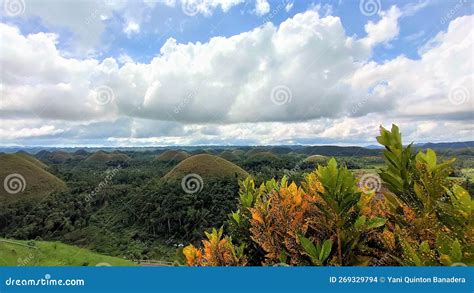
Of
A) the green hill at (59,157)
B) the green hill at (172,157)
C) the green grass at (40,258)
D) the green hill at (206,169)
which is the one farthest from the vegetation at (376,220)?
the green hill at (59,157)

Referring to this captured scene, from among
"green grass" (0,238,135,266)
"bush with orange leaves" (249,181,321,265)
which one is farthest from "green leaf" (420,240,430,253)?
"green grass" (0,238,135,266)

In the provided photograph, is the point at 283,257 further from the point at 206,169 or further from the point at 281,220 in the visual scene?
the point at 206,169

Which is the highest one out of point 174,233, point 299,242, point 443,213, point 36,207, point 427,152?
point 427,152

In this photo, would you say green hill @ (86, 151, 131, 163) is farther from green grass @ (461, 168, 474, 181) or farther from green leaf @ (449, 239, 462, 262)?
green leaf @ (449, 239, 462, 262)

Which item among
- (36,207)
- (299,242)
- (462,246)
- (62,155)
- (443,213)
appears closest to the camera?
(462,246)

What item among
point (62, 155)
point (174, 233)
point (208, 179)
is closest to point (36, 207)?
point (174, 233)

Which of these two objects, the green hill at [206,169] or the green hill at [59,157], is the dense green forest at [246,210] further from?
the green hill at [59,157]

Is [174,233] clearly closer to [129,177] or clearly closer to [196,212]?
[196,212]

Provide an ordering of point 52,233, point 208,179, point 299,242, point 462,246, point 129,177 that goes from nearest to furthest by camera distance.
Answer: point 462,246
point 299,242
point 52,233
point 208,179
point 129,177
